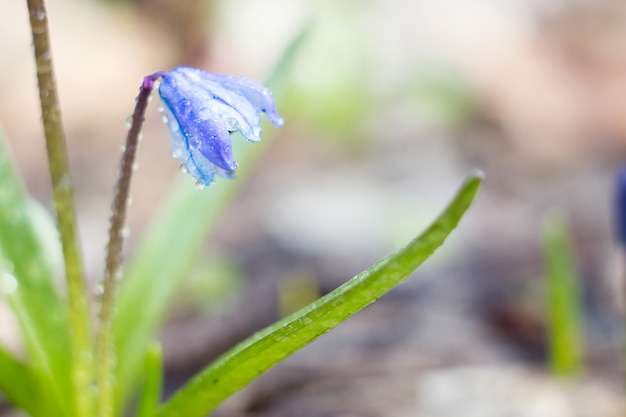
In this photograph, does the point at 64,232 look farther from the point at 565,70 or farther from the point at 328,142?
the point at 565,70

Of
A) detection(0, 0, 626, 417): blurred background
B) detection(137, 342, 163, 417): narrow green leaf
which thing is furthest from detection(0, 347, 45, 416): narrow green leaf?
detection(0, 0, 626, 417): blurred background

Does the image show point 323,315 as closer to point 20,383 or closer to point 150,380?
point 150,380

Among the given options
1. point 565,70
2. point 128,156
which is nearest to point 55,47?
point 565,70

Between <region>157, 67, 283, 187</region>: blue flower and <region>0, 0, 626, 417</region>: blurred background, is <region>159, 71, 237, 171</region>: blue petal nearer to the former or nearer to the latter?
<region>157, 67, 283, 187</region>: blue flower

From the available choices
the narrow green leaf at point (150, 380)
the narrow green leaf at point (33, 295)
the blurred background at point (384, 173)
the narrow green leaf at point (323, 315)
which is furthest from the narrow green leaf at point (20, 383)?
the blurred background at point (384, 173)

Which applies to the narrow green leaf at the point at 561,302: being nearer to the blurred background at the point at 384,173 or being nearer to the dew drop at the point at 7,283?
the blurred background at the point at 384,173

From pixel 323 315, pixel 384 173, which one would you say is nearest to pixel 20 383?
pixel 323 315
